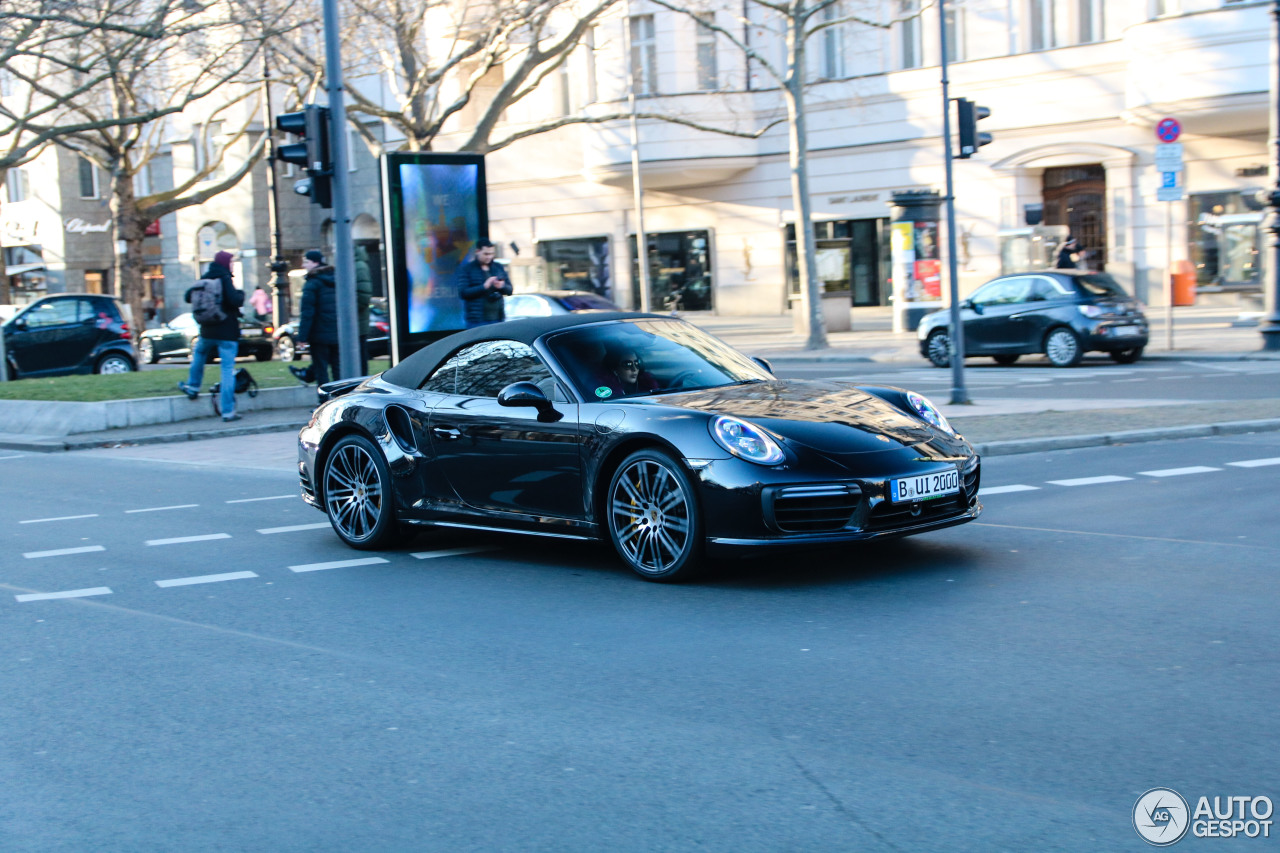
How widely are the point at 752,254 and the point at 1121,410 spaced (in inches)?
1012

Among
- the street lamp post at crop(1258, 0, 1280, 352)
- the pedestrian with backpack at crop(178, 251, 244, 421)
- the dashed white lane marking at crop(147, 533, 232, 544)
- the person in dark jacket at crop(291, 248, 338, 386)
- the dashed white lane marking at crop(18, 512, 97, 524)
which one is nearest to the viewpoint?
the dashed white lane marking at crop(147, 533, 232, 544)

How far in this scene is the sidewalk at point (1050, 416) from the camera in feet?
40.4

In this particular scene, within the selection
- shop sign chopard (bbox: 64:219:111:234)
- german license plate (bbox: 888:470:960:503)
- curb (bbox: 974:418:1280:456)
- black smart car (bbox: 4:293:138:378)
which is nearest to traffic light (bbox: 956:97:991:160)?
curb (bbox: 974:418:1280:456)

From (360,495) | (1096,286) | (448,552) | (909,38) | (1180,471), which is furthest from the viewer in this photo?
(909,38)

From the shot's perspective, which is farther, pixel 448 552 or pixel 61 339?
pixel 61 339

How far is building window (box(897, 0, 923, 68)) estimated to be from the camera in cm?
3553

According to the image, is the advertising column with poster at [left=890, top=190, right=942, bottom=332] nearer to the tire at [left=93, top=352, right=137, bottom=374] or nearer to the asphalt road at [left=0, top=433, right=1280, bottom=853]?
the tire at [left=93, top=352, right=137, bottom=374]

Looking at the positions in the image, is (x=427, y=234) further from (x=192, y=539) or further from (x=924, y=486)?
(x=924, y=486)

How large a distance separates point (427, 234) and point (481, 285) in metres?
1.50

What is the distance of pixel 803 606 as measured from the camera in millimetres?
6551

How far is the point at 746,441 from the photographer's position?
6.89 meters

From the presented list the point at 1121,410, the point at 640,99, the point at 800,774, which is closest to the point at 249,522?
the point at 800,774

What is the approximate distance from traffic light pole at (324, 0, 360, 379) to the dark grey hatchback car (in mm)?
10770

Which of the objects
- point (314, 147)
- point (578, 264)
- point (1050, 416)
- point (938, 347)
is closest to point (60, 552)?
point (314, 147)
